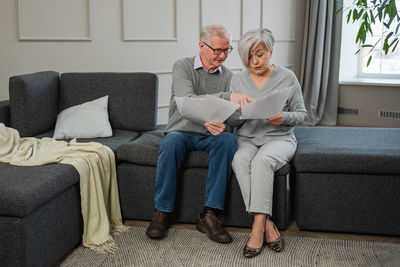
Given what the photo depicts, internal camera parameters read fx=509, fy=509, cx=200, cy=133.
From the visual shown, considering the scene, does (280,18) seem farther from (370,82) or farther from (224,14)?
(370,82)

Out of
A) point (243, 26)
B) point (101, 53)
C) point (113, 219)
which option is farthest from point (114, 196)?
point (243, 26)

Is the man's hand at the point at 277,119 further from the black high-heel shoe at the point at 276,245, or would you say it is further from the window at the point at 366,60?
the window at the point at 366,60

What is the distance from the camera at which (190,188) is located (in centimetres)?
271

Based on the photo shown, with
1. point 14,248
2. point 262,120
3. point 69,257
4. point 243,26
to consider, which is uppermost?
point 243,26

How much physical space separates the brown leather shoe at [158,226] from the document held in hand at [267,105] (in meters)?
0.66

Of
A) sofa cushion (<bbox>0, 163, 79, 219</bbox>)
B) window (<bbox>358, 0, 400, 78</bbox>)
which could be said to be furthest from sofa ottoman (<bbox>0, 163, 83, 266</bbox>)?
window (<bbox>358, 0, 400, 78</bbox>)

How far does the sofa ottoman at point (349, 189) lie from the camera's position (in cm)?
250

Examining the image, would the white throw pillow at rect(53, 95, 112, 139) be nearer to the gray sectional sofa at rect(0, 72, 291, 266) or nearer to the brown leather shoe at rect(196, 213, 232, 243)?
the gray sectional sofa at rect(0, 72, 291, 266)

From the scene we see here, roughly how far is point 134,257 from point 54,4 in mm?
2589

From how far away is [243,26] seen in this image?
17.3ft

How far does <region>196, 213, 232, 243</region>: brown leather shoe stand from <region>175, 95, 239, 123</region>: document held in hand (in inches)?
19.0

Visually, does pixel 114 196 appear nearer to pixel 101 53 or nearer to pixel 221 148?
pixel 221 148

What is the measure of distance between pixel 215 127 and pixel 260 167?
31cm

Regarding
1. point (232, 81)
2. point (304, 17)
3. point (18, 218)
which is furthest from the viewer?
point (304, 17)
